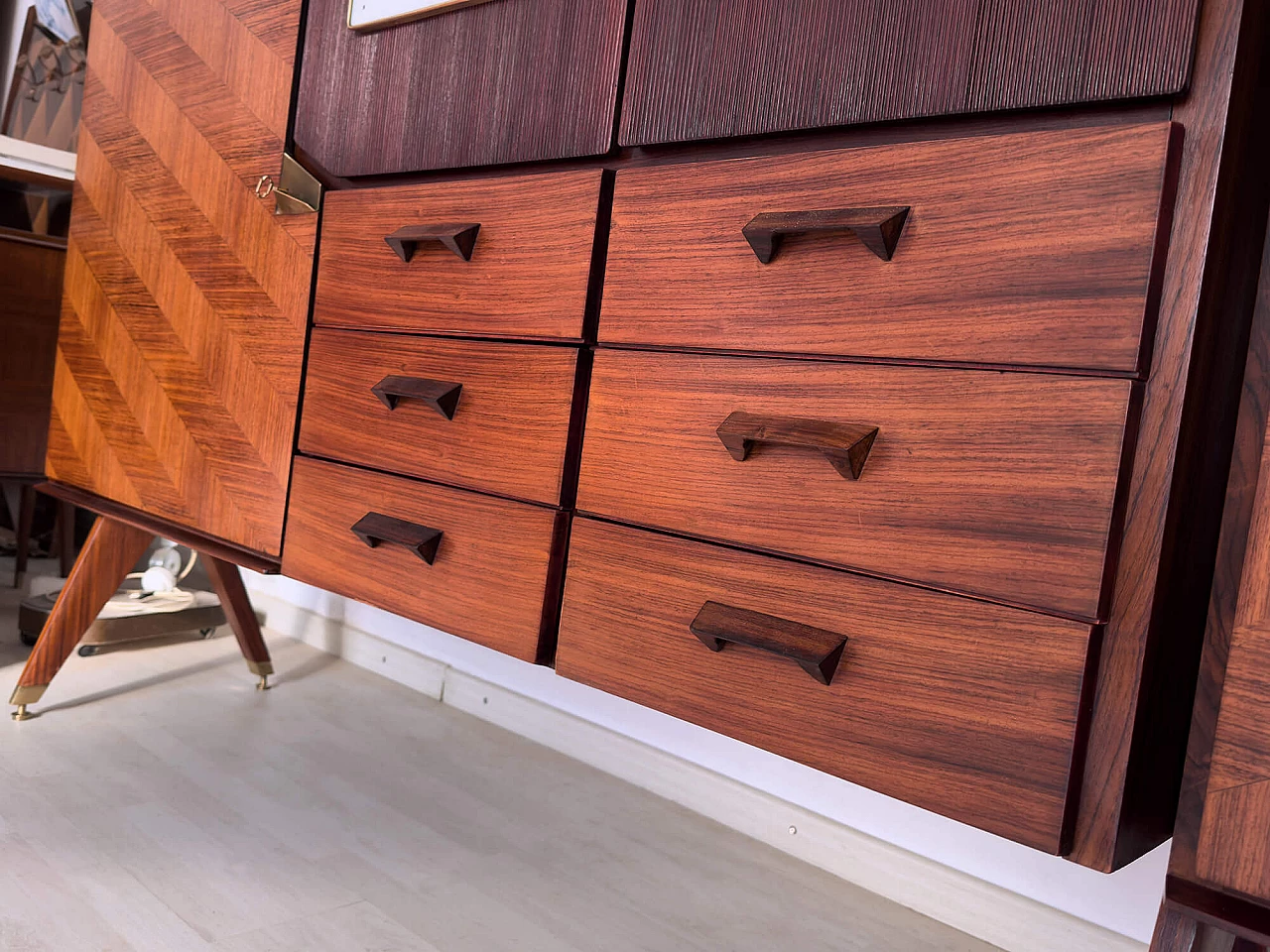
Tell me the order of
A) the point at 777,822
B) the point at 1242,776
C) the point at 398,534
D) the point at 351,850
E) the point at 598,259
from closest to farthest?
the point at 1242,776 < the point at 598,259 < the point at 398,534 < the point at 351,850 < the point at 777,822

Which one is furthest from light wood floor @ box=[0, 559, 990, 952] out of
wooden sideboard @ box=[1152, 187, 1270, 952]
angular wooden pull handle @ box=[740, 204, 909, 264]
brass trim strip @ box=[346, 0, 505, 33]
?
brass trim strip @ box=[346, 0, 505, 33]

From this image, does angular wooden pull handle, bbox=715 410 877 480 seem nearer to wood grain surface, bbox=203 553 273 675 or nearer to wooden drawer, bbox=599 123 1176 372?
wooden drawer, bbox=599 123 1176 372

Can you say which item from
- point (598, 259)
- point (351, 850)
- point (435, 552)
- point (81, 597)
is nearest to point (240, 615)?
point (81, 597)

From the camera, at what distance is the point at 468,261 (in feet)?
2.75

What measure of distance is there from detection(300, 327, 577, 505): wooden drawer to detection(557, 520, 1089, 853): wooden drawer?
85mm

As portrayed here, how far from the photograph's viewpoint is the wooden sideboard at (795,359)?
20.4 inches

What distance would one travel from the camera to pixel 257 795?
3.86 feet

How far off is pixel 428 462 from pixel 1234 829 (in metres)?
0.63

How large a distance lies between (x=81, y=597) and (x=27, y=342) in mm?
639

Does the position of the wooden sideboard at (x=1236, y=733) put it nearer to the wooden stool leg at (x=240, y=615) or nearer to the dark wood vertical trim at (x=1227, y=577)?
the dark wood vertical trim at (x=1227, y=577)

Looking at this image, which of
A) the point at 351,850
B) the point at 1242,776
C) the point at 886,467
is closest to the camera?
the point at 1242,776

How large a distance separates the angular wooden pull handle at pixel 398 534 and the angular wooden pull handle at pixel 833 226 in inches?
14.8

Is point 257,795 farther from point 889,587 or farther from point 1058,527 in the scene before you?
point 1058,527

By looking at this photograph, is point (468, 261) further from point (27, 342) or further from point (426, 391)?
point (27, 342)
